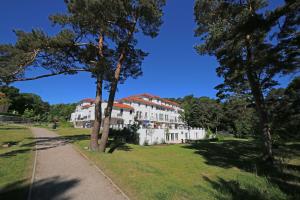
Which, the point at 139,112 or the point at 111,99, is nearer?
the point at 111,99

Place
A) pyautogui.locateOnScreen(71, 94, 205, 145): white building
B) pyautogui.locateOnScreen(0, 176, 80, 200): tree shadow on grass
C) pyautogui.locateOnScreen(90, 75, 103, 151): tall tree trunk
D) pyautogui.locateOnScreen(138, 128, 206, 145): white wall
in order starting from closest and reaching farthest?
pyautogui.locateOnScreen(0, 176, 80, 200): tree shadow on grass → pyautogui.locateOnScreen(90, 75, 103, 151): tall tree trunk → pyautogui.locateOnScreen(138, 128, 206, 145): white wall → pyautogui.locateOnScreen(71, 94, 205, 145): white building

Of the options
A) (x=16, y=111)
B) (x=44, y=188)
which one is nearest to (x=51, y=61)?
(x=44, y=188)

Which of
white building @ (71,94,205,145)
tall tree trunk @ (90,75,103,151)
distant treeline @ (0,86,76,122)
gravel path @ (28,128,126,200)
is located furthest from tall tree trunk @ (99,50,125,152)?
distant treeline @ (0,86,76,122)

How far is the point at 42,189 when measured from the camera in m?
6.04

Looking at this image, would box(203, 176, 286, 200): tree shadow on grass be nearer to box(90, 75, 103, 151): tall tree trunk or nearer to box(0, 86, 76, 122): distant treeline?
box(90, 75, 103, 151): tall tree trunk

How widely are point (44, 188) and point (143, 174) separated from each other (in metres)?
3.67

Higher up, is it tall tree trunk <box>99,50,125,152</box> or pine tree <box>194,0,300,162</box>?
pine tree <box>194,0,300,162</box>

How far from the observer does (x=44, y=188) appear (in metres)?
6.12

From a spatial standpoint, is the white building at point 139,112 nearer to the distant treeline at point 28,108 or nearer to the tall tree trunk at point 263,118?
the distant treeline at point 28,108

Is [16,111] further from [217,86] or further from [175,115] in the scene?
[217,86]

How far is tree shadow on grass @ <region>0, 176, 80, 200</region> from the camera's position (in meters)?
5.45

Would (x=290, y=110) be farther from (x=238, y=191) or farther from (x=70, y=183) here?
(x=70, y=183)

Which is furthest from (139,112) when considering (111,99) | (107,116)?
(107,116)

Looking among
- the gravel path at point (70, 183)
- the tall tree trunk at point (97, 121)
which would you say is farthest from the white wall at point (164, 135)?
the gravel path at point (70, 183)
